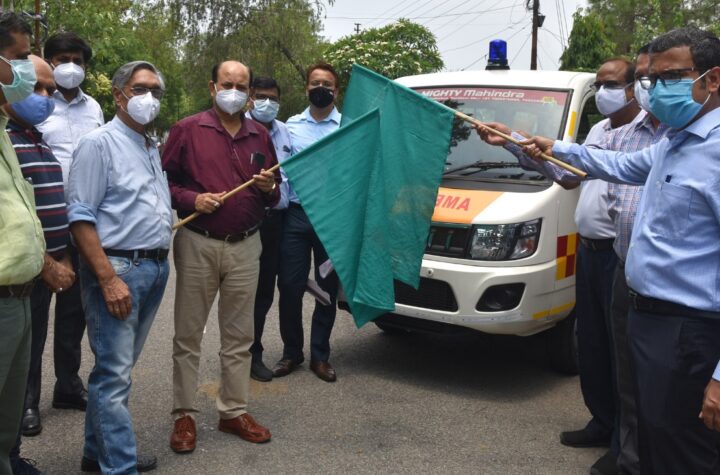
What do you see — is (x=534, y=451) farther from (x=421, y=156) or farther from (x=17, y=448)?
(x=17, y=448)

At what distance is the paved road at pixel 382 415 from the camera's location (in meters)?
4.27

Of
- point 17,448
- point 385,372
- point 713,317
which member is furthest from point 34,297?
point 713,317

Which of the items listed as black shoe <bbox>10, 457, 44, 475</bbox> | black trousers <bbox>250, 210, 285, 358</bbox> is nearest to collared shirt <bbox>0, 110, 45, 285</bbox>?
black shoe <bbox>10, 457, 44, 475</bbox>

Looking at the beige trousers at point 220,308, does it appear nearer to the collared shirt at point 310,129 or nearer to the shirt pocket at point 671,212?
the collared shirt at point 310,129

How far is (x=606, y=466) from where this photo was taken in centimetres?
417

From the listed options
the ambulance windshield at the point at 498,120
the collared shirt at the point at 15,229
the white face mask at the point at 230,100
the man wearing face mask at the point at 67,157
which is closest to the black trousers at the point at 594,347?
the ambulance windshield at the point at 498,120

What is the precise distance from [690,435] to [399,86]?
2.17 meters

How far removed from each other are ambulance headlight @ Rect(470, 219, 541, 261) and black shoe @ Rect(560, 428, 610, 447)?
3.83 feet

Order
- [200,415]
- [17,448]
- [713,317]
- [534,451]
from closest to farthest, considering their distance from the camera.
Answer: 1. [713,317]
2. [17,448]
3. [534,451]
4. [200,415]

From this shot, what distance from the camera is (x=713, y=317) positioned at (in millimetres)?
2760

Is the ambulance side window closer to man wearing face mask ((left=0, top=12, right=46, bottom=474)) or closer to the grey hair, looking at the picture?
the grey hair

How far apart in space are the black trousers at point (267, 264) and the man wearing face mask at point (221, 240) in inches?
37.4

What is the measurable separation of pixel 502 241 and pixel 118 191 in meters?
2.49

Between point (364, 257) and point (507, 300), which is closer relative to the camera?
point (364, 257)
